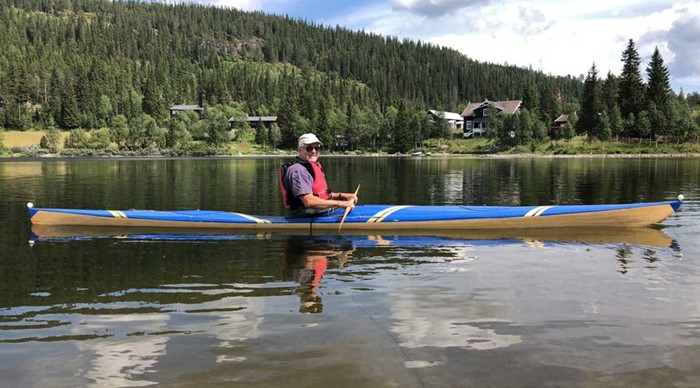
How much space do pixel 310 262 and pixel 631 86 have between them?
12887 cm

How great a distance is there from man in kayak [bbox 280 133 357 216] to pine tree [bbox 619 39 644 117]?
122900 mm

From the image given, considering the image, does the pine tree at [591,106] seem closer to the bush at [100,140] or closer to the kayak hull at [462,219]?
the kayak hull at [462,219]

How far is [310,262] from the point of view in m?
13.9

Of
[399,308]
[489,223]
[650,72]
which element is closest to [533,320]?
[399,308]

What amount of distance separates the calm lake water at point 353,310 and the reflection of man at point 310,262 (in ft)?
0.21

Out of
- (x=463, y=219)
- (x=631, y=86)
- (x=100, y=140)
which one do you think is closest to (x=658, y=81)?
(x=631, y=86)

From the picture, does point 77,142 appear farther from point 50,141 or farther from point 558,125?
point 558,125

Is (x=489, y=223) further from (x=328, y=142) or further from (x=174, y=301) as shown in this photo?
(x=328, y=142)

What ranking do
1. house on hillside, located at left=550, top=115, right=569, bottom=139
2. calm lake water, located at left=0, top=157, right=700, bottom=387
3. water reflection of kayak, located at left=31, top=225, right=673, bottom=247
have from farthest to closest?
1. house on hillside, located at left=550, top=115, right=569, bottom=139
2. water reflection of kayak, located at left=31, top=225, right=673, bottom=247
3. calm lake water, located at left=0, top=157, right=700, bottom=387

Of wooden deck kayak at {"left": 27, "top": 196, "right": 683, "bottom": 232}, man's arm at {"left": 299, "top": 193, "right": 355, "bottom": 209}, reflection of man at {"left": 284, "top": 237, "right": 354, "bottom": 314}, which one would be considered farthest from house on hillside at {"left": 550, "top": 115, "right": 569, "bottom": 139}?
reflection of man at {"left": 284, "top": 237, "right": 354, "bottom": 314}

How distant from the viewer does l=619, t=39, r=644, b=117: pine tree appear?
119188mm

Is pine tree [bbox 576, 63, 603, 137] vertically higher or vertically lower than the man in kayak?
higher

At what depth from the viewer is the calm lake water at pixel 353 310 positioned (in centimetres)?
699

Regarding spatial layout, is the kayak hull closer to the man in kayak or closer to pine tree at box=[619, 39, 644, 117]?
the man in kayak
